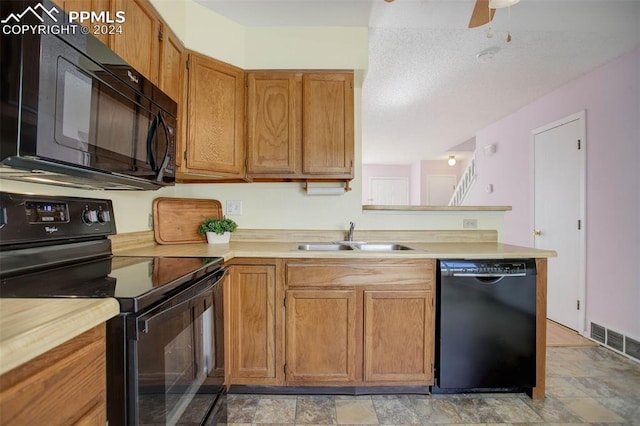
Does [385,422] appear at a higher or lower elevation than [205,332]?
lower

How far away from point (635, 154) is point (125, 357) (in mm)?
3493

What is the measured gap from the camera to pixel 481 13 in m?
1.51

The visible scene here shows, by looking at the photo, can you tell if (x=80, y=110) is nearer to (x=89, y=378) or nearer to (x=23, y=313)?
(x=23, y=313)

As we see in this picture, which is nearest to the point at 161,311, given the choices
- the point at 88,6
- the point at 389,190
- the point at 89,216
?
the point at 89,216

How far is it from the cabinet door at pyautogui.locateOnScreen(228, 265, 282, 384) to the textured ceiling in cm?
171

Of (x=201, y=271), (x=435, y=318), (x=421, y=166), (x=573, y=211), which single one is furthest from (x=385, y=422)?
(x=421, y=166)

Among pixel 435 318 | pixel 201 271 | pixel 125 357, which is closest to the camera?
pixel 125 357

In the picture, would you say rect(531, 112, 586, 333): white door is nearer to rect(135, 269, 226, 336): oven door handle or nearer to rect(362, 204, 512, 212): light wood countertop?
rect(362, 204, 512, 212): light wood countertop

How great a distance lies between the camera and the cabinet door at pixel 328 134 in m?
1.98

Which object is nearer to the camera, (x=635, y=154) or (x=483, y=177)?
(x=635, y=154)

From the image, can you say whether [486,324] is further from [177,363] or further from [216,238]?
[216,238]

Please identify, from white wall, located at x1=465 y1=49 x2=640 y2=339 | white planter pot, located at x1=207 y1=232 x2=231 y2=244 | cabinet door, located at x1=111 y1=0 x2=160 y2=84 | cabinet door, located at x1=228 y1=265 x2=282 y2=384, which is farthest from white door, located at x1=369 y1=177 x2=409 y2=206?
cabinet door, located at x1=111 y1=0 x2=160 y2=84

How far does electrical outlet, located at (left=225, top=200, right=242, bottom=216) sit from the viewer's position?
2.27 m

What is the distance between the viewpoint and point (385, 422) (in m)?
1.56
